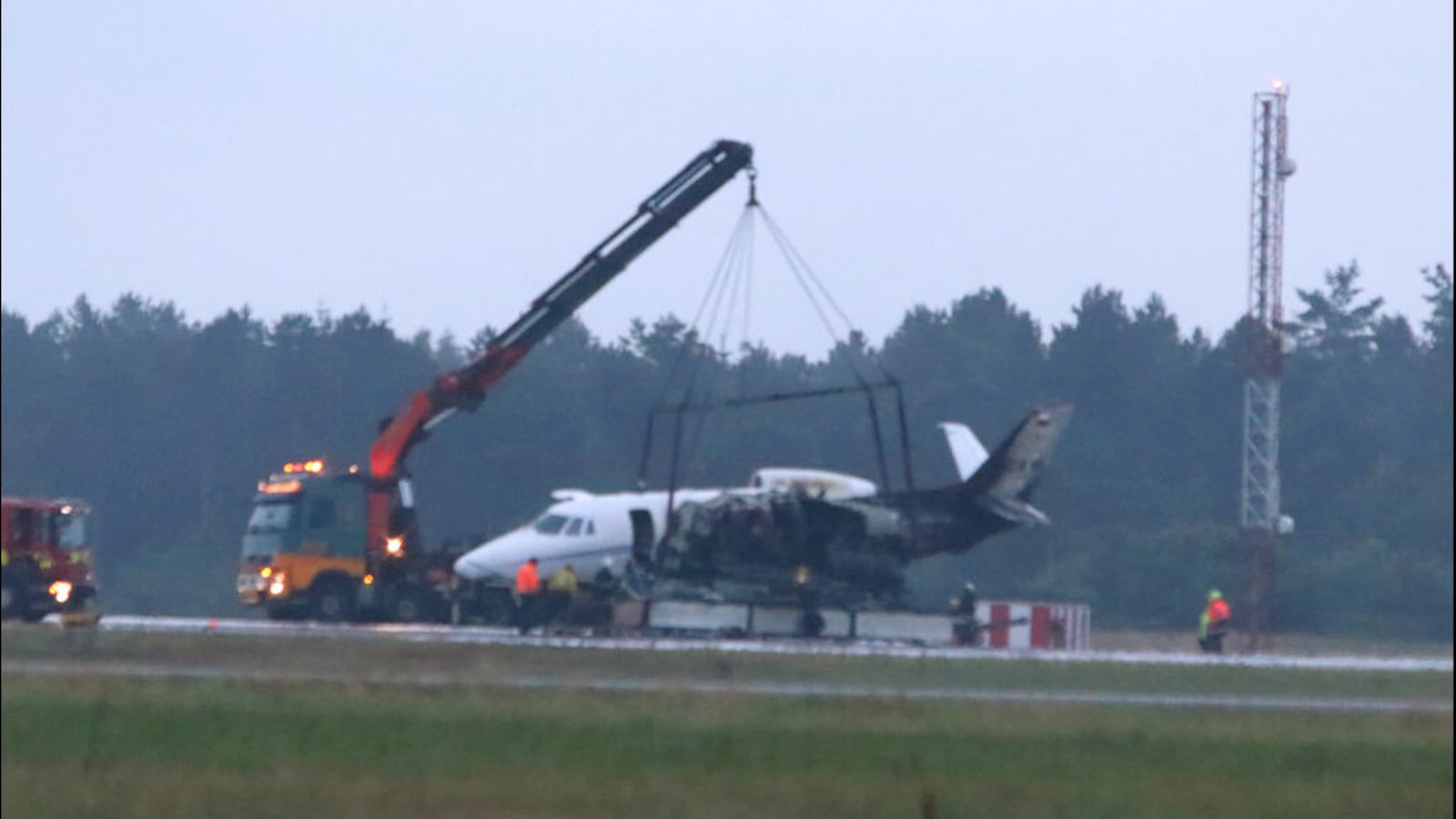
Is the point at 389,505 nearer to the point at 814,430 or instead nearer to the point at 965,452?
the point at 965,452

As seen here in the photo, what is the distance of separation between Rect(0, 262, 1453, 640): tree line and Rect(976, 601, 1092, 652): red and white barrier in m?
11.1

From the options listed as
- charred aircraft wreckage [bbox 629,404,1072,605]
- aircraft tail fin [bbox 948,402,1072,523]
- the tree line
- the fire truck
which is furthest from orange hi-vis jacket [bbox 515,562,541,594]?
the tree line

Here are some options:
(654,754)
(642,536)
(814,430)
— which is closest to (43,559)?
(642,536)

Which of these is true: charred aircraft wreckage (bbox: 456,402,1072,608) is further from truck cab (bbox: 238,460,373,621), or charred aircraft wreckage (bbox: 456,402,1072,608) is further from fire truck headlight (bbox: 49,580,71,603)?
fire truck headlight (bbox: 49,580,71,603)

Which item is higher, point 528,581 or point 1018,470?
point 1018,470

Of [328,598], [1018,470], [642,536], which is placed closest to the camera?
[328,598]

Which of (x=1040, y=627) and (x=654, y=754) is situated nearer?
(x=654, y=754)

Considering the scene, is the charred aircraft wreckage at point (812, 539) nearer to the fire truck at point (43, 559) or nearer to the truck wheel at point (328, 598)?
the truck wheel at point (328, 598)

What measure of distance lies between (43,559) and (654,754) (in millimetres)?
21197

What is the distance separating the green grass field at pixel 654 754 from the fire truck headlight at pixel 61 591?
Answer: 504 inches

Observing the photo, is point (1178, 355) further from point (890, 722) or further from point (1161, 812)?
point (1161, 812)

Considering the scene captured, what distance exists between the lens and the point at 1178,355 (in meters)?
68.4

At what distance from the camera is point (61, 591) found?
3384 centimetres

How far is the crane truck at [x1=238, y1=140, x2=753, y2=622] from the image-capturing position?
34.8 metres
